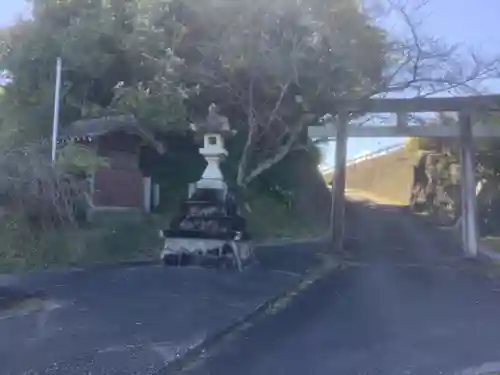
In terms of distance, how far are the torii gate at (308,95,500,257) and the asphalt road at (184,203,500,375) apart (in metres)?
1.96

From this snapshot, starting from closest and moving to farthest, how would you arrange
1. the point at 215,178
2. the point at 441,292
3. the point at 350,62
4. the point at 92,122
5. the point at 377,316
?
1. the point at 377,316
2. the point at 441,292
3. the point at 215,178
4. the point at 350,62
5. the point at 92,122

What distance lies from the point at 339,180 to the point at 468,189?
291 centimetres

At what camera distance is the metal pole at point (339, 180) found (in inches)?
602

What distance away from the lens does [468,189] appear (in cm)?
1516

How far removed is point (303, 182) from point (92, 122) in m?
8.64

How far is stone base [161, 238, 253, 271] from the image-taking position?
1130 cm

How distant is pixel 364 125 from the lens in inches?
656

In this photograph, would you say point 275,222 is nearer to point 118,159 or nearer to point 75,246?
point 118,159

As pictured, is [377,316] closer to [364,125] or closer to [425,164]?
[364,125]

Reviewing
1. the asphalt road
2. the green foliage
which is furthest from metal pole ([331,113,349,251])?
the green foliage

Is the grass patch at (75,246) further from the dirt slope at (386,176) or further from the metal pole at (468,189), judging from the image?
the dirt slope at (386,176)

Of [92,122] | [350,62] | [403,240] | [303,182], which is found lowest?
[403,240]

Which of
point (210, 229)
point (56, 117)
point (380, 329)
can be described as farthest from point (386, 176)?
point (380, 329)

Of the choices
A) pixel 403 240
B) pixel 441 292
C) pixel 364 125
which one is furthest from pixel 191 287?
pixel 403 240
